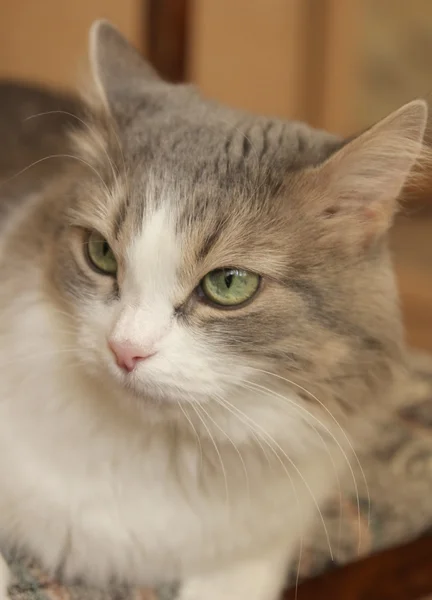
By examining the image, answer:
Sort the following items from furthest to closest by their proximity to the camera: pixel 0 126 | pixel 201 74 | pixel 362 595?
pixel 201 74 → pixel 0 126 → pixel 362 595

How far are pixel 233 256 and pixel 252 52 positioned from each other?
5.58 ft

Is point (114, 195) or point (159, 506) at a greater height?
point (114, 195)

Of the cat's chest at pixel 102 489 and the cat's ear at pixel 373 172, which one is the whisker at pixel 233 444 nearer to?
the cat's chest at pixel 102 489

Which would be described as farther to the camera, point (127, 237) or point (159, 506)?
point (159, 506)

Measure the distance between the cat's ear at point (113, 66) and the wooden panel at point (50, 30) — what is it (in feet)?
4.10

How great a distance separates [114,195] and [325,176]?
217 mm

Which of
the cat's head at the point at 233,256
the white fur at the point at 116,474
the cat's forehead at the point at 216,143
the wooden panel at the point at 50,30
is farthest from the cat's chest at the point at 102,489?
the wooden panel at the point at 50,30

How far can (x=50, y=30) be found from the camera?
2.19 m

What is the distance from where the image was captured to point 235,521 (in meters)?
0.83

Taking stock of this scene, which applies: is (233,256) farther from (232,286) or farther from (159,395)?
(159,395)

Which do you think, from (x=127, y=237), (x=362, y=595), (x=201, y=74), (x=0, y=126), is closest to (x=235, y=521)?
(x=362, y=595)

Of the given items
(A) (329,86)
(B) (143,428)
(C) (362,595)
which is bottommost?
(C) (362,595)

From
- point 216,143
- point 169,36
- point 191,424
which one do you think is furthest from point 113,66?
point 169,36

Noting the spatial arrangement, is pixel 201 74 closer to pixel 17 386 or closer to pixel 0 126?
pixel 0 126
